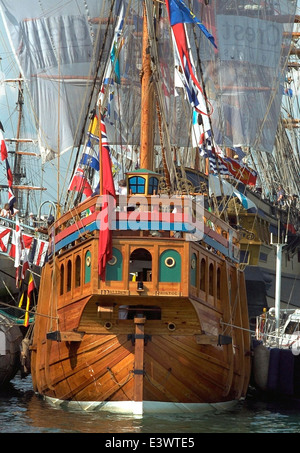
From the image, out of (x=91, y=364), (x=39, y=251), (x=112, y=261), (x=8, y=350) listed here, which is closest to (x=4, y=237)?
(x=39, y=251)

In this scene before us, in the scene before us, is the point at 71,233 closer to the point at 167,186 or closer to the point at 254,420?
the point at 167,186

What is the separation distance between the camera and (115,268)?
2439 centimetres

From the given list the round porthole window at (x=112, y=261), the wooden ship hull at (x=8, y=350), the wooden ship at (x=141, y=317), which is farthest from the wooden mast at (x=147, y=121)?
the wooden ship hull at (x=8, y=350)

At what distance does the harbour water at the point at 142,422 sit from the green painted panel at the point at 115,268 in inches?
135

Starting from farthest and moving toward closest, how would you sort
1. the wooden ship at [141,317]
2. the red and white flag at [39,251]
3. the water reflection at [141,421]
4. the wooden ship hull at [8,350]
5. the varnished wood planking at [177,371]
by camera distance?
the red and white flag at [39,251] → the wooden ship hull at [8,350] → the varnished wood planking at [177,371] → the wooden ship at [141,317] → the water reflection at [141,421]

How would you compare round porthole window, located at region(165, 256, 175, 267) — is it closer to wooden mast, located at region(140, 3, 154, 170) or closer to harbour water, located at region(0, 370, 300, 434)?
harbour water, located at region(0, 370, 300, 434)

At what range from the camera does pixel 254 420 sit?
2534 centimetres

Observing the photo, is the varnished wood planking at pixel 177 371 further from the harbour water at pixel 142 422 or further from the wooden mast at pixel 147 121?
the wooden mast at pixel 147 121

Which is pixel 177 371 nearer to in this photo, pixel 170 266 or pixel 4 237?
pixel 170 266

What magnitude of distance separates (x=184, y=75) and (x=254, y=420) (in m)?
9.71

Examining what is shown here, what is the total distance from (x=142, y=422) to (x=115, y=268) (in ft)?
12.6

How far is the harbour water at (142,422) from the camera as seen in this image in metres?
22.2

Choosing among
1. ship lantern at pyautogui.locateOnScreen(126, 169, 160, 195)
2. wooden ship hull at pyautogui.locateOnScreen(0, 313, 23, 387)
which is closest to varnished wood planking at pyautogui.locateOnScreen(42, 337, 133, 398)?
ship lantern at pyautogui.locateOnScreen(126, 169, 160, 195)
